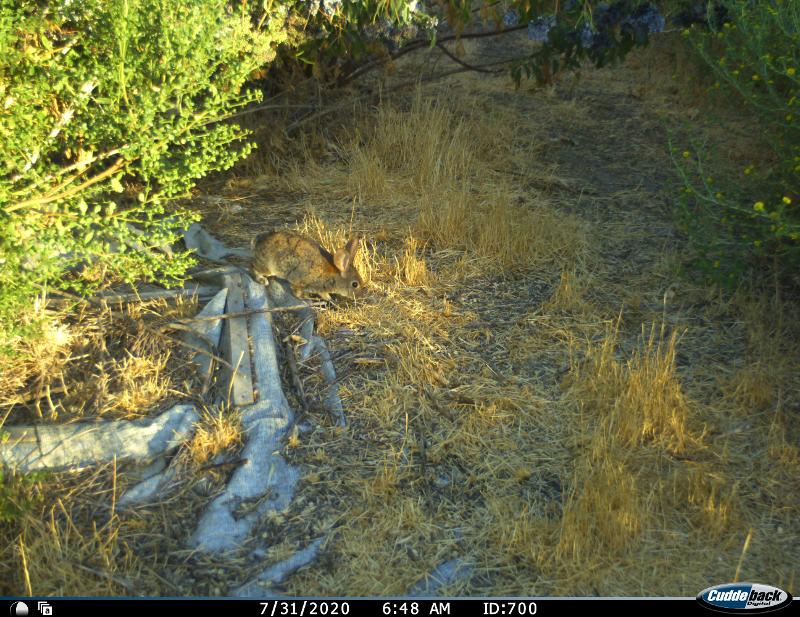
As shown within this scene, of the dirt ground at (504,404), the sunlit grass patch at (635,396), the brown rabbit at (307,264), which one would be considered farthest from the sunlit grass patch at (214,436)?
the sunlit grass patch at (635,396)

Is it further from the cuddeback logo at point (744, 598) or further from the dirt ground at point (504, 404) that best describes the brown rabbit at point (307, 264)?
the cuddeback logo at point (744, 598)

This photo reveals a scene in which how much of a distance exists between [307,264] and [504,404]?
5.64ft

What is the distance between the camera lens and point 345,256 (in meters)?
5.03

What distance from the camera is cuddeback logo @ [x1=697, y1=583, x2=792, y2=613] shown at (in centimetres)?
309

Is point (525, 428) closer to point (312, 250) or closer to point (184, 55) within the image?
point (312, 250)

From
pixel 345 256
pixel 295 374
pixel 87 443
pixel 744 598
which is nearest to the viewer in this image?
pixel 744 598

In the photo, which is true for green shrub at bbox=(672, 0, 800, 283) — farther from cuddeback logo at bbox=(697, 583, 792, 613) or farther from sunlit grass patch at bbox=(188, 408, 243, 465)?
sunlit grass patch at bbox=(188, 408, 243, 465)

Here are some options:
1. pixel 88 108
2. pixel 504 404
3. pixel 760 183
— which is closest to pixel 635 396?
pixel 504 404

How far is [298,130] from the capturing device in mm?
7348

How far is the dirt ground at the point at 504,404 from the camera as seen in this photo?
3283 millimetres

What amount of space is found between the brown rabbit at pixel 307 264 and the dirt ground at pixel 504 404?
17 centimetres

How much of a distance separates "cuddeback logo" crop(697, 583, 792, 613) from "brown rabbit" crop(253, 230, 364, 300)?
282 cm

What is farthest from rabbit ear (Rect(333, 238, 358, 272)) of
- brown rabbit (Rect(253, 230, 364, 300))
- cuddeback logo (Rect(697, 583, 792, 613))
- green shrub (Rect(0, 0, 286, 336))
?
cuddeback logo (Rect(697, 583, 792, 613))
